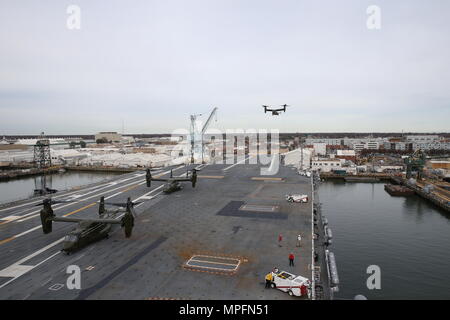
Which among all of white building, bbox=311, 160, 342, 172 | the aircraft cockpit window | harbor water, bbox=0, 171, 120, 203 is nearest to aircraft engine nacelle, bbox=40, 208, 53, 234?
the aircraft cockpit window

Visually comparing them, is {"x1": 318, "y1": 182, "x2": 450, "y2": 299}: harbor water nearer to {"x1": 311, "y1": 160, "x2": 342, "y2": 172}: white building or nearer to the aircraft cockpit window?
the aircraft cockpit window

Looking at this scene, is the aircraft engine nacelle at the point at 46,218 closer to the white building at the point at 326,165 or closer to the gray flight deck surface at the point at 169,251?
the gray flight deck surface at the point at 169,251

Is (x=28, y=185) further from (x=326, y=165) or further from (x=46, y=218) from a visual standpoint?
(x=326, y=165)

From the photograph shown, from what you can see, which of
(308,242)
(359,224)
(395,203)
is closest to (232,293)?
(308,242)

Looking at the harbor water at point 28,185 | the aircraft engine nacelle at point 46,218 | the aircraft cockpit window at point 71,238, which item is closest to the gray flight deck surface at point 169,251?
the aircraft cockpit window at point 71,238

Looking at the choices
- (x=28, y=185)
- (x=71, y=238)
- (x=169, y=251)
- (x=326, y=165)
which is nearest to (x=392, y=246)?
(x=169, y=251)

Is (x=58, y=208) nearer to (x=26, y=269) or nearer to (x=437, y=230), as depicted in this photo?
(x=26, y=269)
